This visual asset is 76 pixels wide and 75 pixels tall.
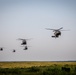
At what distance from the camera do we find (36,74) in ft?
38.1

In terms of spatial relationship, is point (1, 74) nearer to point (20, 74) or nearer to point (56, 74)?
point (20, 74)

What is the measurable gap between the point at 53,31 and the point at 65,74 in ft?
35.7

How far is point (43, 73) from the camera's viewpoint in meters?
11.7

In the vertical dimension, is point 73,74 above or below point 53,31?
below

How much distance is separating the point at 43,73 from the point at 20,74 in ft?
4.28

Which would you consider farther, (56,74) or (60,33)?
(60,33)

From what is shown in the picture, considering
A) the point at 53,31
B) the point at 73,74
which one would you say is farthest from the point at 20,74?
the point at 53,31

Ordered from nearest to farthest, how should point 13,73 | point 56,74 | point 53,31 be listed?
point 56,74, point 13,73, point 53,31

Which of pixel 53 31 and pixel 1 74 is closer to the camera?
pixel 1 74

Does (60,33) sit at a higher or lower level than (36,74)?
higher

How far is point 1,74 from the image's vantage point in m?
11.7

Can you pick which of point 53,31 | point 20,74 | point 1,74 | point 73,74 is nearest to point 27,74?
point 20,74

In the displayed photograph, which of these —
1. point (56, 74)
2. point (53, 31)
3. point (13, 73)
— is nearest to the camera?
point (56, 74)

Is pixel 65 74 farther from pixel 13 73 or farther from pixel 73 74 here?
pixel 13 73
